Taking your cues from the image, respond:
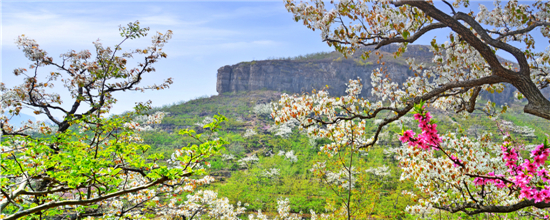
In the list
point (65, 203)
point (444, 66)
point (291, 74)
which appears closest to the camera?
point (65, 203)

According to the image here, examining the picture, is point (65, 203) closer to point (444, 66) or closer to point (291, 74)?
point (444, 66)

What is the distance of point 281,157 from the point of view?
97.5ft

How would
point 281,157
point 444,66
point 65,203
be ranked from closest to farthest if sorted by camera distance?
point 65,203, point 444,66, point 281,157

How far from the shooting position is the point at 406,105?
3.15 m

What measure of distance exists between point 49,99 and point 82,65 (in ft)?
3.13

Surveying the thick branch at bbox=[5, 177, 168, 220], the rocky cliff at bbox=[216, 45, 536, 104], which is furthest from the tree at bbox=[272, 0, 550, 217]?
the rocky cliff at bbox=[216, 45, 536, 104]

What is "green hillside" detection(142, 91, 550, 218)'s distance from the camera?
50.9 ft

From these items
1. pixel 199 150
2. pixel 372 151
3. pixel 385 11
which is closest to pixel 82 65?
pixel 199 150

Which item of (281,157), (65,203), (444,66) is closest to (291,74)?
(281,157)

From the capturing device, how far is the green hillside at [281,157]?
15.5 m

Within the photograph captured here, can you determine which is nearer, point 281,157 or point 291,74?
Answer: point 281,157

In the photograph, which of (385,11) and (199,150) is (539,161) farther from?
(199,150)

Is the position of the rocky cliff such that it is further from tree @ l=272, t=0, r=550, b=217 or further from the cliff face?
tree @ l=272, t=0, r=550, b=217

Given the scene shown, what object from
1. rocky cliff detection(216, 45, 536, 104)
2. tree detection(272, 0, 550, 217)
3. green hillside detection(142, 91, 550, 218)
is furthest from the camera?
rocky cliff detection(216, 45, 536, 104)
